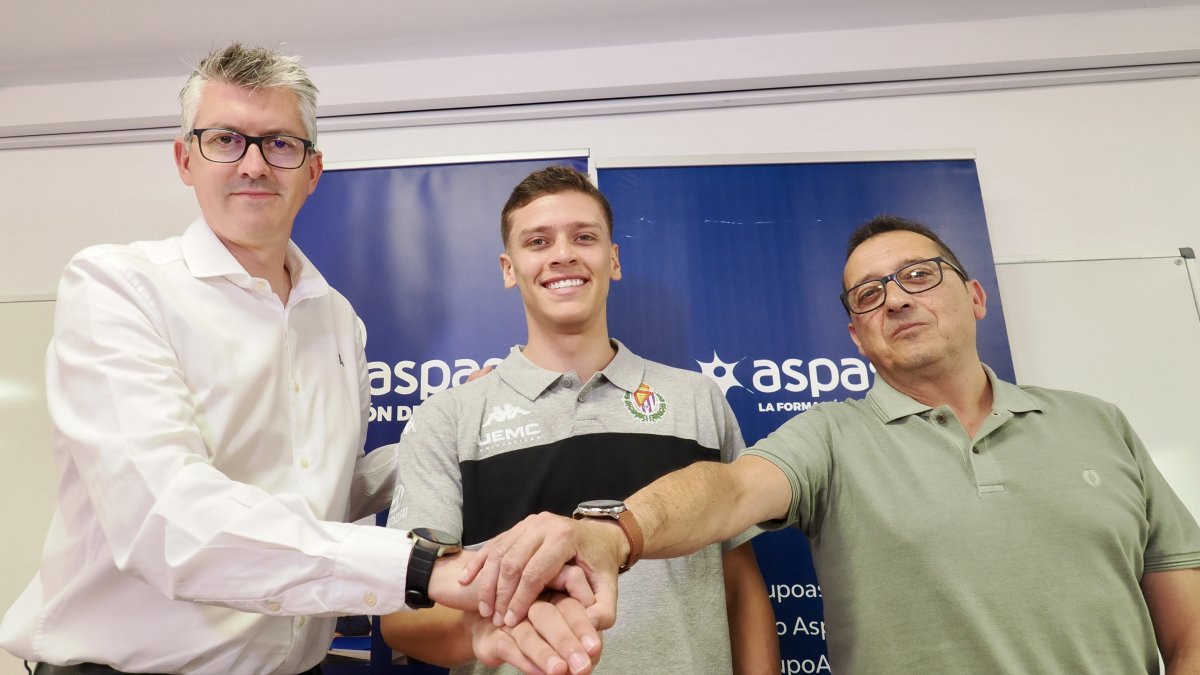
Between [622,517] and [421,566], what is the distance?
1.29 feet

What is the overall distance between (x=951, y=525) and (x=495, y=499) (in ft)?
3.33

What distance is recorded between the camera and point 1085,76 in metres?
3.16

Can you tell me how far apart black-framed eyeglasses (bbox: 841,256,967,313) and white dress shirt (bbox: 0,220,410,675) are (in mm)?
1347

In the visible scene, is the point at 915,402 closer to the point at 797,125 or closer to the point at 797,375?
the point at 797,375

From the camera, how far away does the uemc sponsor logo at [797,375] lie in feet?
8.52

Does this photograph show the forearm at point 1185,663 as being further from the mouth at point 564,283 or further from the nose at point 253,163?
the nose at point 253,163

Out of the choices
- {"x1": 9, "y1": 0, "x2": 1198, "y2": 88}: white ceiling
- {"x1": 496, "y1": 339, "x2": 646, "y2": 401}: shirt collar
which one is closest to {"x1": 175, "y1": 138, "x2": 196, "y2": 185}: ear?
{"x1": 496, "y1": 339, "x2": 646, "y2": 401}: shirt collar

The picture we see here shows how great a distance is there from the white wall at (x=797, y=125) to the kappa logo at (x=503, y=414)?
1.71 meters

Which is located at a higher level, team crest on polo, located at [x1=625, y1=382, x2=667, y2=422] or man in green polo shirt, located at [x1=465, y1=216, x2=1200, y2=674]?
team crest on polo, located at [x1=625, y1=382, x2=667, y2=422]

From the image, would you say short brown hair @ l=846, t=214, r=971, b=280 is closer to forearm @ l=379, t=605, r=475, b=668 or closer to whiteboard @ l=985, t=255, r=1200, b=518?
whiteboard @ l=985, t=255, r=1200, b=518

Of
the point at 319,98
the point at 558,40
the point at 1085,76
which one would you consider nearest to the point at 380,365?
the point at 319,98

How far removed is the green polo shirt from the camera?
1.56m

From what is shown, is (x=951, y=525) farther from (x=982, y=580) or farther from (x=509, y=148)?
(x=509, y=148)

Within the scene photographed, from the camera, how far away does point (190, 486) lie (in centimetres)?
135
